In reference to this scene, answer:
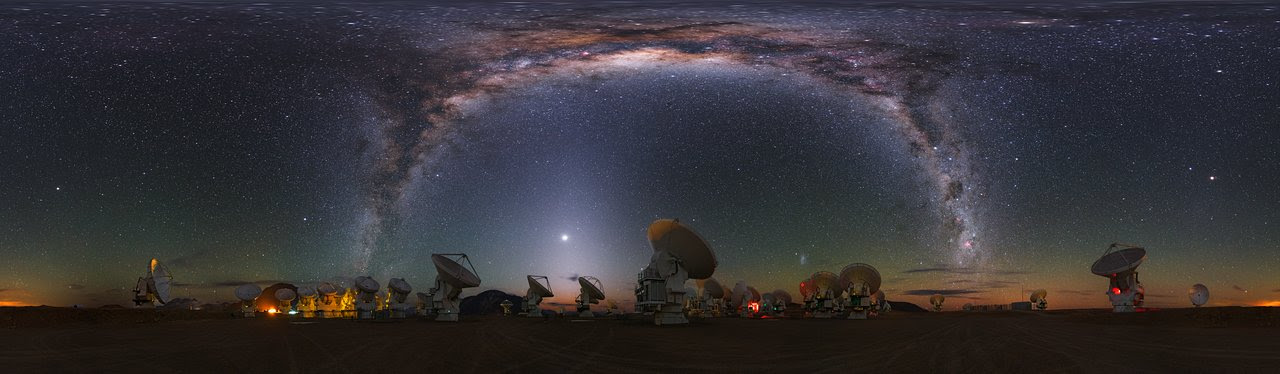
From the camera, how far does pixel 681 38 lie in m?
31.0

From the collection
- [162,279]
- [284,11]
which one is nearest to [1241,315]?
[284,11]

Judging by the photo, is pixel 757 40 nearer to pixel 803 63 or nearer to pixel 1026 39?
pixel 803 63

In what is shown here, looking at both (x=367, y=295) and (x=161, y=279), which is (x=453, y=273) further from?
(x=161, y=279)

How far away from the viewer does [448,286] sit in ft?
190

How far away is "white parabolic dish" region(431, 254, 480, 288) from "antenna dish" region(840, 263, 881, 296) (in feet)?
136

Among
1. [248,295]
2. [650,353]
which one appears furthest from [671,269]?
[248,295]

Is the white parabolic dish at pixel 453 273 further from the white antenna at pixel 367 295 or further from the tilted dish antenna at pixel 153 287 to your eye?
the tilted dish antenna at pixel 153 287

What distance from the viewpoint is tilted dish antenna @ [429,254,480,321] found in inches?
2259

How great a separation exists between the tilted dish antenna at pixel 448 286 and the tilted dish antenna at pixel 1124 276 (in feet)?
164

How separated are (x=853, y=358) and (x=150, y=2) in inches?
958

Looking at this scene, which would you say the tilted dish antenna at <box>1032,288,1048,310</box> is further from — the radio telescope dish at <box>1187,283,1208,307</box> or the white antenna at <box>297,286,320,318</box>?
the white antenna at <box>297,286,320,318</box>

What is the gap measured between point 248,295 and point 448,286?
139ft

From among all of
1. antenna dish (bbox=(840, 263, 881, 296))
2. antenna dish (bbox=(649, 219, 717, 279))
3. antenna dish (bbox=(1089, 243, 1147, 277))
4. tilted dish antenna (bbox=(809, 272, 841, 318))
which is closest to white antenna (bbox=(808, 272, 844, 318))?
tilted dish antenna (bbox=(809, 272, 841, 318))

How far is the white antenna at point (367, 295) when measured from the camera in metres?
70.6
